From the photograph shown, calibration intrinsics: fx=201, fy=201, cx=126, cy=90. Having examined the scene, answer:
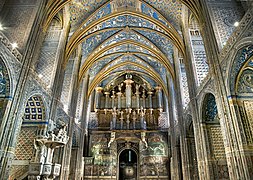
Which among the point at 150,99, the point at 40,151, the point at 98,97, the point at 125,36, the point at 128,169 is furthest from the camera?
the point at 98,97

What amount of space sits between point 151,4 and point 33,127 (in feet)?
38.5

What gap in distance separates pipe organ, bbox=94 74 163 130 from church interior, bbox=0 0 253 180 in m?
0.12

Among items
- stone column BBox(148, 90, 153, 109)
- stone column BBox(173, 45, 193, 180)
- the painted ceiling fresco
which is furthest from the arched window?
stone column BBox(148, 90, 153, 109)

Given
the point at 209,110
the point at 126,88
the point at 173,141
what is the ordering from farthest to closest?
the point at 126,88 → the point at 173,141 → the point at 209,110

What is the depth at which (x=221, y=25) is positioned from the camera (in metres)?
9.68

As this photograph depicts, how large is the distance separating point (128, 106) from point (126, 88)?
2398 millimetres

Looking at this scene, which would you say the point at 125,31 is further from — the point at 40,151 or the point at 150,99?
the point at 40,151

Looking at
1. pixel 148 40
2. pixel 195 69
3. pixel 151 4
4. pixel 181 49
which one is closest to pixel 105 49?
pixel 148 40

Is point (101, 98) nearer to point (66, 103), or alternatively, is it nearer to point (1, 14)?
Answer: point (66, 103)

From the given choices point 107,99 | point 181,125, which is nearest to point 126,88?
point 107,99

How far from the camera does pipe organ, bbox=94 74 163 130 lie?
71.3 ft

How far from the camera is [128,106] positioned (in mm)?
22156

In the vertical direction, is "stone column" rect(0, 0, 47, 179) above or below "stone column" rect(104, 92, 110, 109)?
below

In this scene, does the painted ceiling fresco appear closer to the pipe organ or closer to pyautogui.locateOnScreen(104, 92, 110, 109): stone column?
the pipe organ
